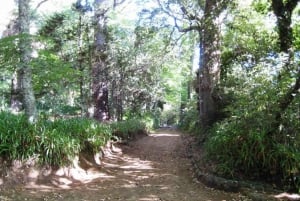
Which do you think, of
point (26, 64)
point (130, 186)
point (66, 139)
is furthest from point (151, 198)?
point (26, 64)

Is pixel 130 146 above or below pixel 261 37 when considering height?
below

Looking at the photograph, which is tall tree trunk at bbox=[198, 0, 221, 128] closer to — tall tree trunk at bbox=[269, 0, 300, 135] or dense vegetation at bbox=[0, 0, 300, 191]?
dense vegetation at bbox=[0, 0, 300, 191]

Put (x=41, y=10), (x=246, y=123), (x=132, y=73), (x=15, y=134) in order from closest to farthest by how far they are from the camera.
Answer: (x=15, y=134) → (x=246, y=123) → (x=132, y=73) → (x=41, y=10)

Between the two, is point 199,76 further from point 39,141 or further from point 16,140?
point 16,140

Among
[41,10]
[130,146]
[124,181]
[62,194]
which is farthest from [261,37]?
[41,10]

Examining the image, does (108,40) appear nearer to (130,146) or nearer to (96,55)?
(96,55)

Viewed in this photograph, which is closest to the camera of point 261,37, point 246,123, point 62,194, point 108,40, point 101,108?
point 62,194

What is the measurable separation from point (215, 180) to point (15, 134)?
4.09 metres

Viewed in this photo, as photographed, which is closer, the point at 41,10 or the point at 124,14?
the point at 124,14

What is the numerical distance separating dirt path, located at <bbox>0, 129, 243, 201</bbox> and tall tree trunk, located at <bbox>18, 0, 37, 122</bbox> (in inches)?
75.7

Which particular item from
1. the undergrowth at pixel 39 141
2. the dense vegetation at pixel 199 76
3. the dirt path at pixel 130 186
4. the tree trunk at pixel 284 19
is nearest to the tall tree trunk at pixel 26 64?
the dense vegetation at pixel 199 76

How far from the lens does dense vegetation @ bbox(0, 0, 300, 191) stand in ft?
21.4

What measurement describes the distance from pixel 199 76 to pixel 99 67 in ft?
13.7

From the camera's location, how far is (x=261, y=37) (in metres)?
11.1
